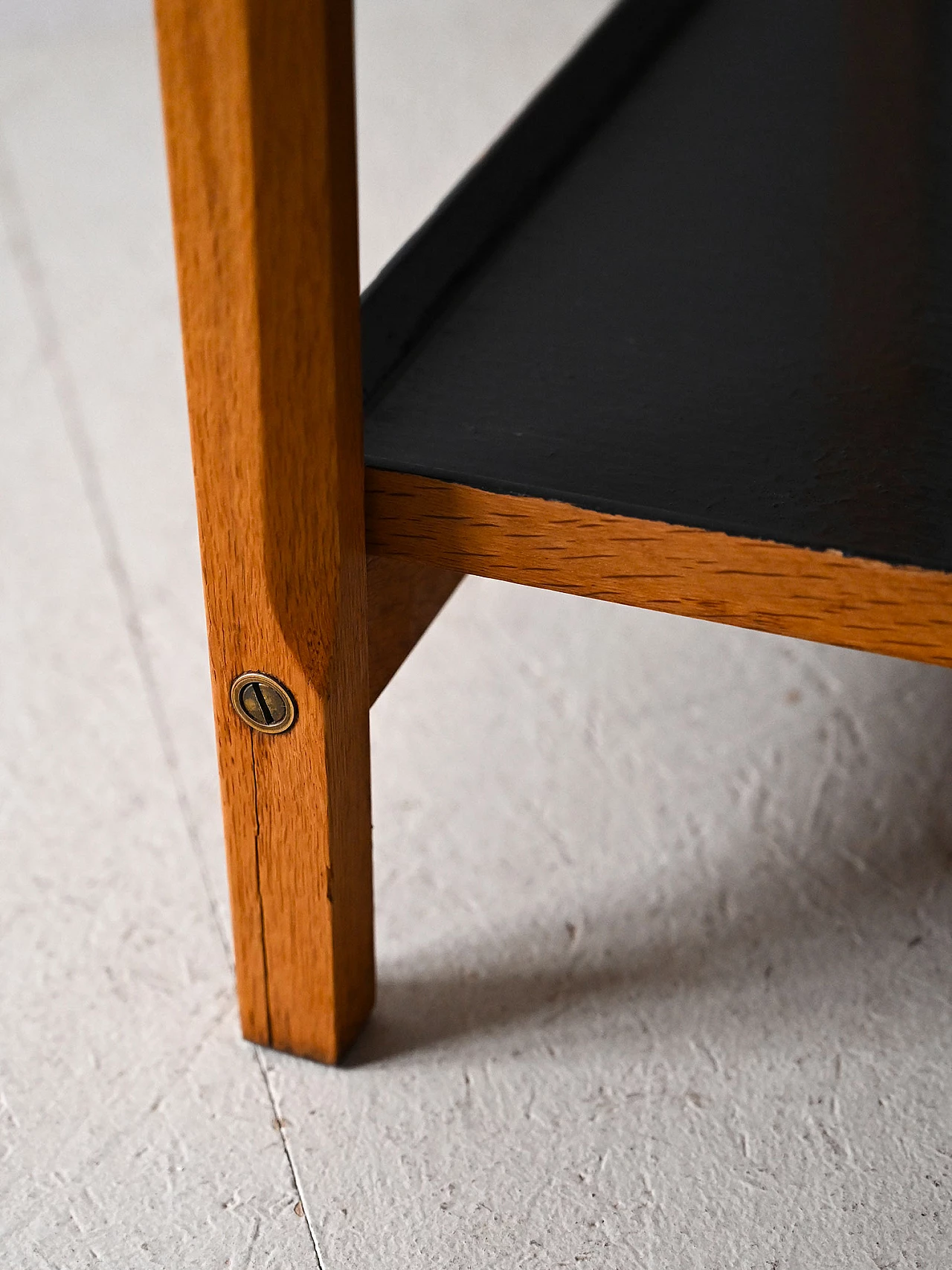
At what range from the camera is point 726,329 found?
761mm

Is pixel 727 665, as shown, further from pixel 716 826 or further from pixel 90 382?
pixel 90 382

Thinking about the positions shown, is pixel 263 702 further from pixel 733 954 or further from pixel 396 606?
pixel 733 954

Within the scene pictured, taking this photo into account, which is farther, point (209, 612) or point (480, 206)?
point (480, 206)

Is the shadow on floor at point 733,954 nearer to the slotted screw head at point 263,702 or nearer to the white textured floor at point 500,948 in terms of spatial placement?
the white textured floor at point 500,948

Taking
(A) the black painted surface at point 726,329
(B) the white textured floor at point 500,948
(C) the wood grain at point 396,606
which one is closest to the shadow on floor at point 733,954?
(B) the white textured floor at point 500,948

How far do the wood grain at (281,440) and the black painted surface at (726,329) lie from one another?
0.24 feet

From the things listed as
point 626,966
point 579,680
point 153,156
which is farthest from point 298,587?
point 153,156

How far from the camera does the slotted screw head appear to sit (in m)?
0.68

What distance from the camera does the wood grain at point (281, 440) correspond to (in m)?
0.52

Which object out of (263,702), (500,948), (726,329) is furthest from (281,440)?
(500,948)

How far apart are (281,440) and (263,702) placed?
15cm

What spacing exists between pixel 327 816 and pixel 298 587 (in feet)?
0.46

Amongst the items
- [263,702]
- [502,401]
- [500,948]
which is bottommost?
[500,948]

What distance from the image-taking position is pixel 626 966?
0.89 m
